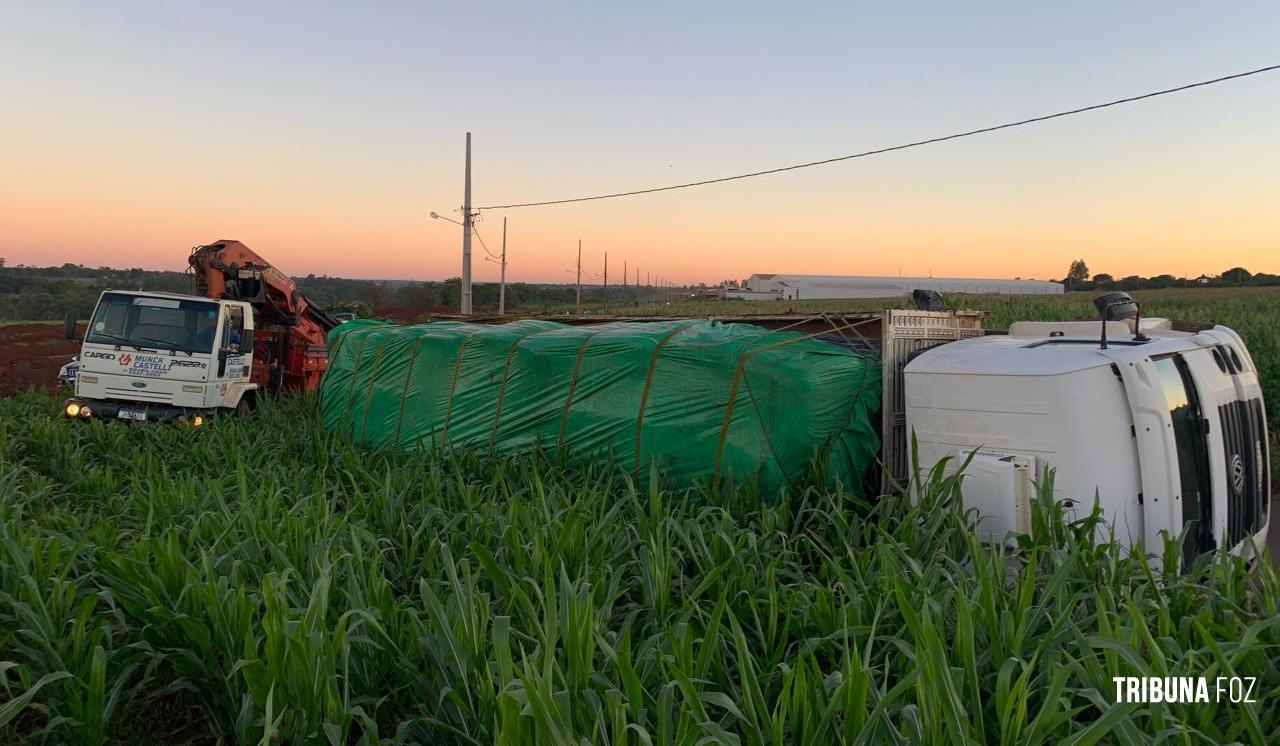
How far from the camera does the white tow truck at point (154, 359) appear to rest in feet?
31.1

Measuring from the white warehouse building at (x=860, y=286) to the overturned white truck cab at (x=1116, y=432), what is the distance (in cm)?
9523

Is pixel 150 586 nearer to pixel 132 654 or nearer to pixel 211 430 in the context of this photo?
pixel 132 654

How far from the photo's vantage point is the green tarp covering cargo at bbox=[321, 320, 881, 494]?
5.50 m

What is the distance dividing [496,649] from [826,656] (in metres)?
1.45

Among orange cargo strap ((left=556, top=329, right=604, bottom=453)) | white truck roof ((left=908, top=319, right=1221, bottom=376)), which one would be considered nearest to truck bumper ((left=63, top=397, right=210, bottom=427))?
orange cargo strap ((left=556, top=329, right=604, bottom=453))

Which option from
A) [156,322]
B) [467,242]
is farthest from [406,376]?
[467,242]

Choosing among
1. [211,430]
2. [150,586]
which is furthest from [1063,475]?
[211,430]

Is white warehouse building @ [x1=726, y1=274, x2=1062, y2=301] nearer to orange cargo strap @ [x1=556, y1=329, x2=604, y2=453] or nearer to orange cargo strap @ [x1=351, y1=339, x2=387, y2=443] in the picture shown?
orange cargo strap @ [x1=351, y1=339, x2=387, y2=443]

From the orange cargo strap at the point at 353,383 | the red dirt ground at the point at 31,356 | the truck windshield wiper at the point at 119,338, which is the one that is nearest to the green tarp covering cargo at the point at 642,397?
the orange cargo strap at the point at 353,383

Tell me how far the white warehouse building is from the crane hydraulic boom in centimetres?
8900

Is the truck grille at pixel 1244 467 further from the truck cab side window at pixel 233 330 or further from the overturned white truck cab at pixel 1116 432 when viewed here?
the truck cab side window at pixel 233 330

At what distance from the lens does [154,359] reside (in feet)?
31.2

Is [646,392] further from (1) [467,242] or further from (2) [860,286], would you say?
(2) [860,286]

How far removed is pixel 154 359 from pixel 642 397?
7.01 meters
